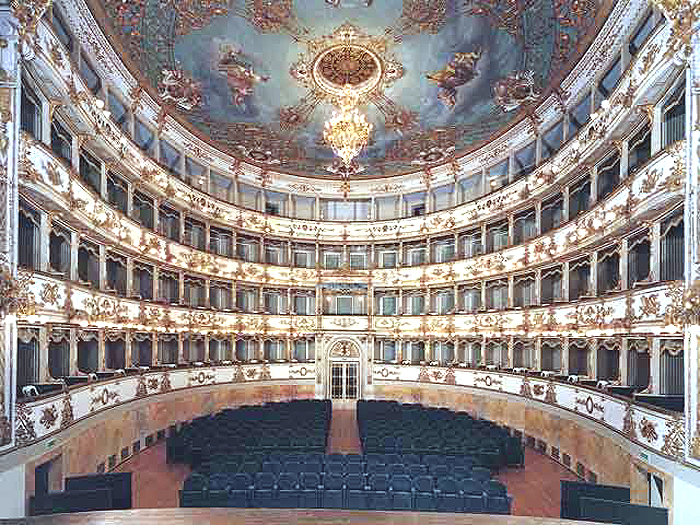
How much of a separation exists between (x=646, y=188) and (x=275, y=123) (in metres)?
16.1

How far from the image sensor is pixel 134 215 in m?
19.3

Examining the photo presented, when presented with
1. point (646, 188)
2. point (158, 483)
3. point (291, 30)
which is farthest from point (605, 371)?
point (291, 30)

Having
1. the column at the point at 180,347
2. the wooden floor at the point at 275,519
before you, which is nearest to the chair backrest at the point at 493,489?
the wooden floor at the point at 275,519

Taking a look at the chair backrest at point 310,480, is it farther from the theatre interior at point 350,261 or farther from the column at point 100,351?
the column at point 100,351

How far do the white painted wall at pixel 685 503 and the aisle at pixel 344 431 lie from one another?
1003 cm

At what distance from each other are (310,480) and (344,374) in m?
18.3

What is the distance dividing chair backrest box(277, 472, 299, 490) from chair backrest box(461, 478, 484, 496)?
347 centimetres

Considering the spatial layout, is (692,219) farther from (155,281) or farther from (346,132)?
(155,281)

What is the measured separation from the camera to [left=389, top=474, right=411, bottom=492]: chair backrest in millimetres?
10344

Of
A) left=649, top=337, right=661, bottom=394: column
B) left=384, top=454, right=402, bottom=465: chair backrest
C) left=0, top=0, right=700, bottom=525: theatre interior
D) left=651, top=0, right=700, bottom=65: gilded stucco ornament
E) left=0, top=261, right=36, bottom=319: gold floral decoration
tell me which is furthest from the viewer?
left=384, top=454, right=402, bottom=465: chair backrest

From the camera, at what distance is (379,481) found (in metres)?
10.5

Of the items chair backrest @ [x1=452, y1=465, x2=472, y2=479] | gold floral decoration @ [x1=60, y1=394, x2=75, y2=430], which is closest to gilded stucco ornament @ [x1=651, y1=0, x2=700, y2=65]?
chair backrest @ [x1=452, y1=465, x2=472, y2=479]

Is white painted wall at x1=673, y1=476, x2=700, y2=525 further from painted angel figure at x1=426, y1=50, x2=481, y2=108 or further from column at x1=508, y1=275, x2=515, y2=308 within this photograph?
painted angel figure at x1=426, y1=50, x2=481, y2=108

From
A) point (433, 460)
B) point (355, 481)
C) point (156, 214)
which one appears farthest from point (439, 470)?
point (156, 214)
